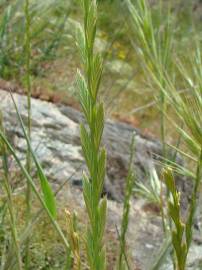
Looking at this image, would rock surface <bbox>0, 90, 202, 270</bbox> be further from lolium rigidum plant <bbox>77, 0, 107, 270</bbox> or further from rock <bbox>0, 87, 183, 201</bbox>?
lolium rigidum plant <bbox>77, 0, 107, 270</bbox>

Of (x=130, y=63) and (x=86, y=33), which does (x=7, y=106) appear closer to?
(x=86, y=33)

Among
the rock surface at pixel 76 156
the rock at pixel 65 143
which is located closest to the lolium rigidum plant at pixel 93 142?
the rock surface at pixel 76 156

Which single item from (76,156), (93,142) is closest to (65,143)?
(76,156)

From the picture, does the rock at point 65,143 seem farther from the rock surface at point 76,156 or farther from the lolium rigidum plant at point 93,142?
the lolium rigidum plant at point 93,142

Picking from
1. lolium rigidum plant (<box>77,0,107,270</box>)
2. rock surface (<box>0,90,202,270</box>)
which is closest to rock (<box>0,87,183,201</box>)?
rock surface (<box>0,90,202,270</box>)

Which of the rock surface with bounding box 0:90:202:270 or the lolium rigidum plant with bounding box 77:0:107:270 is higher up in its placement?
the lolium rigidum plant with bounding box 77:0:107:270
